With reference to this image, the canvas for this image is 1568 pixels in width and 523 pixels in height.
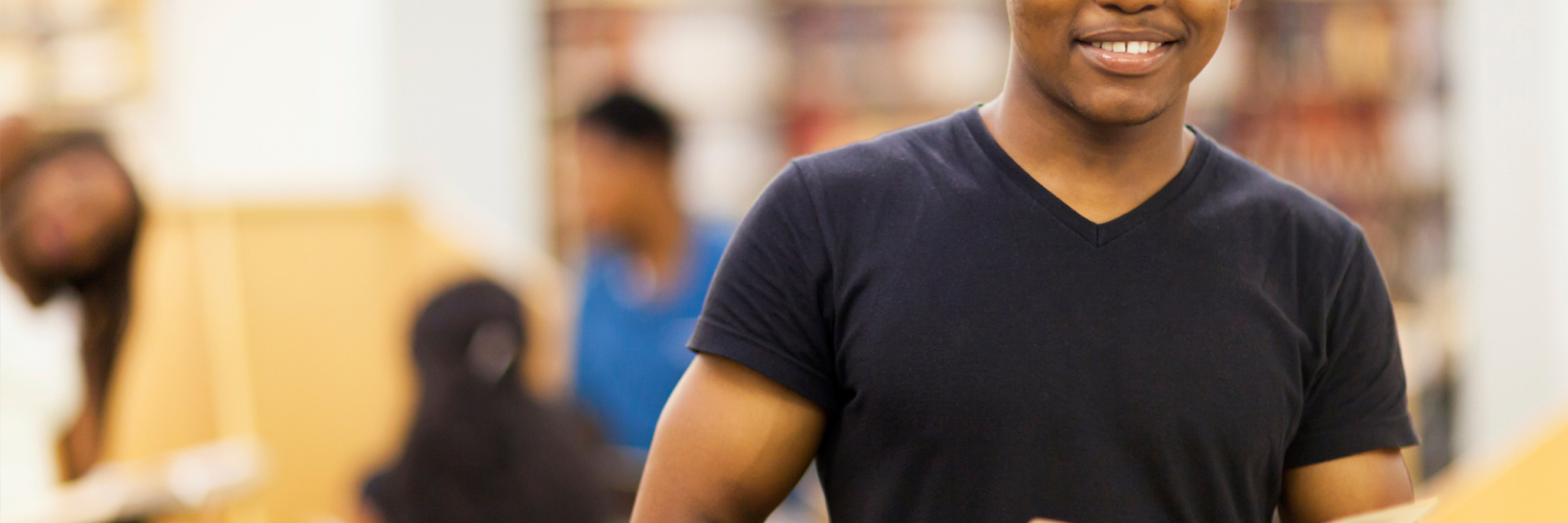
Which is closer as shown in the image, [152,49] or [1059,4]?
[1059,4]

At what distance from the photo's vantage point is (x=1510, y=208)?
4.02m

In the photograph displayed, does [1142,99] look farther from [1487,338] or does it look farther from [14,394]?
[1487,338]

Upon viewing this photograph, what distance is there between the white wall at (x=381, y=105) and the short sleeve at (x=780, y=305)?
3.15 m

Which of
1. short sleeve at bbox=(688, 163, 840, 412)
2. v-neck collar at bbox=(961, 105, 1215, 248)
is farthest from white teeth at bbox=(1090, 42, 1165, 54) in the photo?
short sleeve at bbox=(688, 163, 840, 412)

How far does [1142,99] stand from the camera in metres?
0.86

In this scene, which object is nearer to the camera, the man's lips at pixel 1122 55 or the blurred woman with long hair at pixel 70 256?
the man's lips at pixel 1122 55

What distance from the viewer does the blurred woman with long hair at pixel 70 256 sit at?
2.16 m

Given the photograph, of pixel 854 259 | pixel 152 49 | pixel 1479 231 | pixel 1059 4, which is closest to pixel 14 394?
pixel 854 259

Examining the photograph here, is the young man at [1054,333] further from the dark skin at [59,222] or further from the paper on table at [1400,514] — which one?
the dark skin at [59,222]

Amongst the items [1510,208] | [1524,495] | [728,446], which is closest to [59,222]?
[728,446]

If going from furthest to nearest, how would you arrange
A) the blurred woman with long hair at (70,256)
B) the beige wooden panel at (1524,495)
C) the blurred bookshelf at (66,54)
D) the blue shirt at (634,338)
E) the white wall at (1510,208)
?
the blurred bookshelf at (66,54), the white wall at (1510,208), the blue shirt at (634,338), the blurred woman with long hair at (70,256), the beige wooden panel at (1524,495)

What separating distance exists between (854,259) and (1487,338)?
3.83 metres

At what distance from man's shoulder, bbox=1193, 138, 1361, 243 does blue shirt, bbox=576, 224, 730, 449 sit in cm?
139

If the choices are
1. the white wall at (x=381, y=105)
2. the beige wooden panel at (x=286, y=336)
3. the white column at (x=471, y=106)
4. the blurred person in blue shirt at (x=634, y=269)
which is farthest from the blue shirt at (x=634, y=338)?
the white column at (x=471, y=106)
